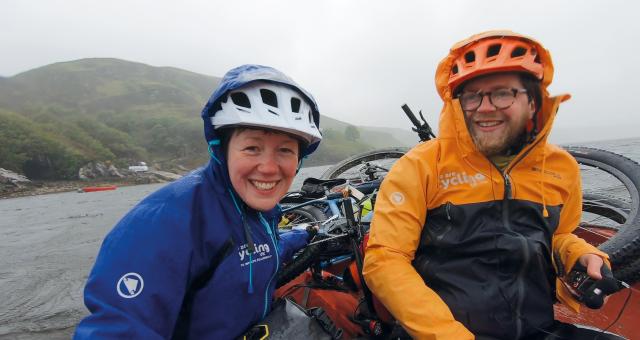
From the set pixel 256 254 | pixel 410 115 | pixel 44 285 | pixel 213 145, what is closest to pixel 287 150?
pixel 213 145

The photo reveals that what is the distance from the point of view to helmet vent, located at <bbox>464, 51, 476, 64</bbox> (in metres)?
2.44

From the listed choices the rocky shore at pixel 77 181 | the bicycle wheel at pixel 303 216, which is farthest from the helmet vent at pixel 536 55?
the rocky shore at pixel 77 181

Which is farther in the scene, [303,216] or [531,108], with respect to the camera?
[303,216]

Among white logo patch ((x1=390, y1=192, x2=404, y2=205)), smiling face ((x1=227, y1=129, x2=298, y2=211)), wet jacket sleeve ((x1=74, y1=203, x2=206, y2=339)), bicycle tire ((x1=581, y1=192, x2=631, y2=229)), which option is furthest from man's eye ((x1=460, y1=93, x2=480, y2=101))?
bicycle tire ((x1=581, y1=192, x2=631, y2=229))

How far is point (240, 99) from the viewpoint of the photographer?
6.49 ft

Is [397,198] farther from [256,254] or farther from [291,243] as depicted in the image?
[291,243]

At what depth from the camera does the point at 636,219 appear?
131 inches

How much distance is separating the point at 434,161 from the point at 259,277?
1.42 m

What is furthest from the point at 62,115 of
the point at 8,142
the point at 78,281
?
the point at 78,281

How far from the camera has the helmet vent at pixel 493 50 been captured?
2391 mm

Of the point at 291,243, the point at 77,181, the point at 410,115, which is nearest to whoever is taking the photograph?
the point at 291,243

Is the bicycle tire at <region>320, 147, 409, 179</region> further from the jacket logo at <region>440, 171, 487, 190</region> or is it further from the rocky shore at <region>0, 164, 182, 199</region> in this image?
the rocky shore at <region>0, 164, 182, 199</region>

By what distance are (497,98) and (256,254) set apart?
6.38ft

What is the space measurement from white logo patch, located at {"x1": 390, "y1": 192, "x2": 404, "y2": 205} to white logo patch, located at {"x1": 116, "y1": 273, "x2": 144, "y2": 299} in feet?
5.06
